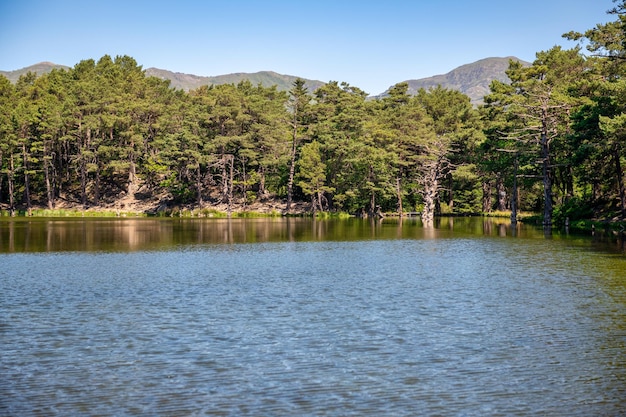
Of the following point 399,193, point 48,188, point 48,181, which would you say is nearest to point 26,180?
point 48,181

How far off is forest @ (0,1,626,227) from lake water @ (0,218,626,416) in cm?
5313

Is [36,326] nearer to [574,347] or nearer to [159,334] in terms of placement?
[159,334]

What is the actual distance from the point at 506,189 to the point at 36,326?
94827 millimetres

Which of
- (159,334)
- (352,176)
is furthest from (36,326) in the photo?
(352,176)

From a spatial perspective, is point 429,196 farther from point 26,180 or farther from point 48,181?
point 26,180

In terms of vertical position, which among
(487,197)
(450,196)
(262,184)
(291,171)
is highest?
(291,171)

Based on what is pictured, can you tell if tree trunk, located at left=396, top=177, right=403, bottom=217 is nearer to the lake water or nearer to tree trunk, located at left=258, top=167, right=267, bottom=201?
tree trunk, located at left=258, top=167, right=267, bottom=201

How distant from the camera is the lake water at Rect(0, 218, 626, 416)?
11148 millimetres

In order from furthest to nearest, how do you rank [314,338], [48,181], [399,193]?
[48,181] → [399,193] → [314,338]

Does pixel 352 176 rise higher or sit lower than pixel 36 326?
higher

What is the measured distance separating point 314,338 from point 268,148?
280ft

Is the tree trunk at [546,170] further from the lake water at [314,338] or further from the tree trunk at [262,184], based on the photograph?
the tree trunk at [262,184]

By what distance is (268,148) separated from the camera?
99.9 m

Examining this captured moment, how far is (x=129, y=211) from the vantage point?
10650 centimetres
